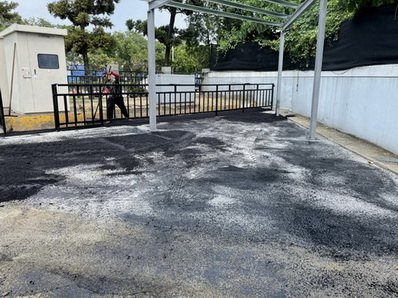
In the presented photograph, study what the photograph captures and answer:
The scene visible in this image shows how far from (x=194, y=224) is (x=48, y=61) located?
352 inches

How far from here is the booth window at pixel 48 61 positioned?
31.5ft

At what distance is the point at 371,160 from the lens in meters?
5.35

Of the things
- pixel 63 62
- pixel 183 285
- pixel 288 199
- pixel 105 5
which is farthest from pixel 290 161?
pixel 105 5

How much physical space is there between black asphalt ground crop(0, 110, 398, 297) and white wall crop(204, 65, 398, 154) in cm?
106

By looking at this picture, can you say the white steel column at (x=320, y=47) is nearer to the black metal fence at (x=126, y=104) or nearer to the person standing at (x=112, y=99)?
the black metal fence at (x=126, y=104)

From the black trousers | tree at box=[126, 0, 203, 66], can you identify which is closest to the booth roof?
the black trousers

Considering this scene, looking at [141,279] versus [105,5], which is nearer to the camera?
[141,279]

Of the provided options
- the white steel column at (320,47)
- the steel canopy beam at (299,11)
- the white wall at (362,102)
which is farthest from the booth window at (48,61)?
the white wall at (362,102)

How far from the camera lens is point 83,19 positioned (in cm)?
1745

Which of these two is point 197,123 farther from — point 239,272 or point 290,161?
point 239,272

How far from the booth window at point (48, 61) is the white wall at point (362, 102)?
27.5 ft

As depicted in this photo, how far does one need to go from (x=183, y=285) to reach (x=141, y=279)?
30cm

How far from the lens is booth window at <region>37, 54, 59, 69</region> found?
31.5 ft

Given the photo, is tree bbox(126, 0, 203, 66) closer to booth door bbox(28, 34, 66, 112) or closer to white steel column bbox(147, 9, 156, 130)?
booth door bbox(28, 34, 66, 112)
